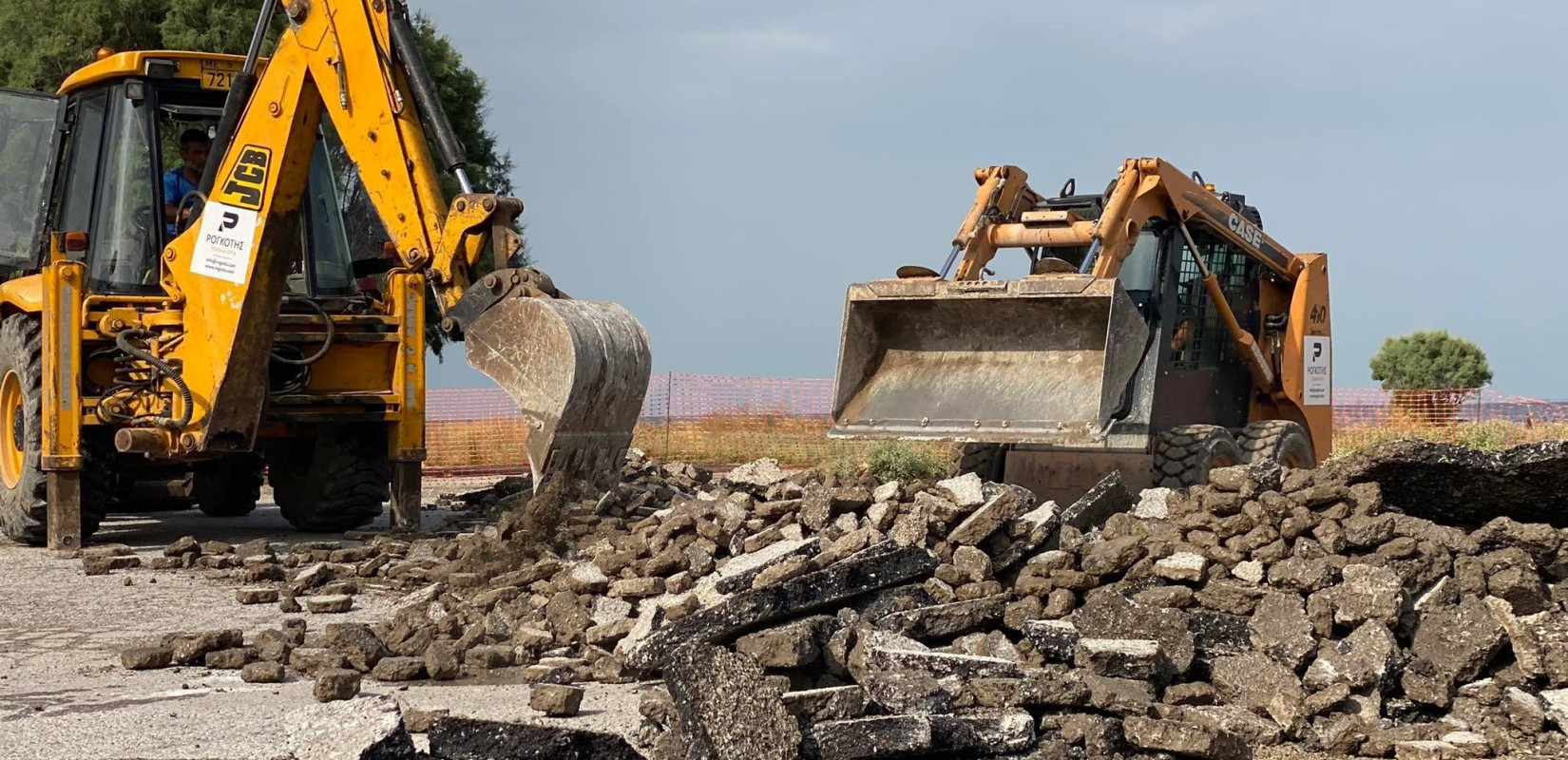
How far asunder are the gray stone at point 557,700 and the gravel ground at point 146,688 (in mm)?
39

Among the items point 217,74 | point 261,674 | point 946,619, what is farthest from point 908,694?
point 217,74

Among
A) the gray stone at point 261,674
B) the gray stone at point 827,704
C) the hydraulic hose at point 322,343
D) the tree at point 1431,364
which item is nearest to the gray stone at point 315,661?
the gray stone at point 261,674

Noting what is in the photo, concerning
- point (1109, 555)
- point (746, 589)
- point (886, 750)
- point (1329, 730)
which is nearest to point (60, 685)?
point (746, 589)

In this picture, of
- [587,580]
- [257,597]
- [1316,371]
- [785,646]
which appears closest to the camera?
[785,646]

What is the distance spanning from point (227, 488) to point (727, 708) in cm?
922

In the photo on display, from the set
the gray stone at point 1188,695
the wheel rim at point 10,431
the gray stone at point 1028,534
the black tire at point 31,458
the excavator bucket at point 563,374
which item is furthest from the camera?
the wheel rim at point 10,431

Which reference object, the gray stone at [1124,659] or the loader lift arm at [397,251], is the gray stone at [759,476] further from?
the gray stone at [1124,659]

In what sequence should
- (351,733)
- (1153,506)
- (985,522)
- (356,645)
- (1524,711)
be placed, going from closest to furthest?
(351,733) < (1524,711) < (356,645) < (985,522) < (1153,506)

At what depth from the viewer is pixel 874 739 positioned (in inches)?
197

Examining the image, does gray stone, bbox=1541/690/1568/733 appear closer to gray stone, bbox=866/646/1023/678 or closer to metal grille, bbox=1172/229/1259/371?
gray stone, bbox=866/646/1023/678

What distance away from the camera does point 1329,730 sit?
5.66 meters

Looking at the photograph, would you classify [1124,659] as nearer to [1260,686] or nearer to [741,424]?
[1260,686]

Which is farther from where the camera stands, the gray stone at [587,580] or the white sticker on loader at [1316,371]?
the white sticker on loader at [1316,371]

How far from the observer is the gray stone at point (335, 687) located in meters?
5.93
